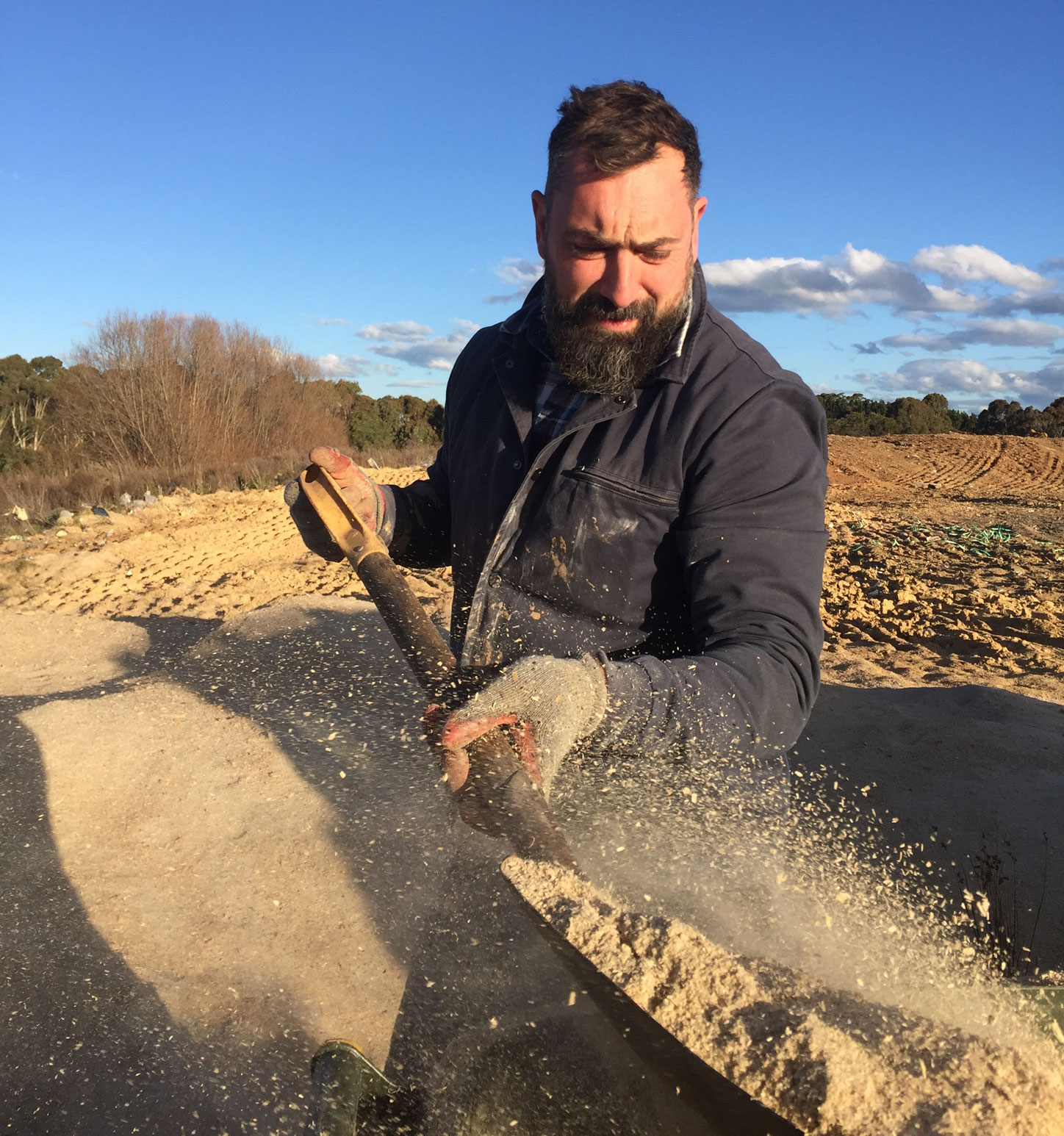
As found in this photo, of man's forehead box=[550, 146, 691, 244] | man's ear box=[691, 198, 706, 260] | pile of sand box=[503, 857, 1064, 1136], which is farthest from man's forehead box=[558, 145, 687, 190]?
pile of sand box=[503, 857, 1064, 1136]

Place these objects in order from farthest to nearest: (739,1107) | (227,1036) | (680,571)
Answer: (680,571) → (227,1036) → (739,1107)

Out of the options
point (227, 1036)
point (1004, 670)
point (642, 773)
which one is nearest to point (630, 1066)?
point (642, 773)

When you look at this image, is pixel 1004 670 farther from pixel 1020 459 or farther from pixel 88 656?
pixel 1020 459

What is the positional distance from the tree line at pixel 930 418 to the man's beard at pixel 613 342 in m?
24.8

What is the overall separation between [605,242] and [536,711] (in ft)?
3.50

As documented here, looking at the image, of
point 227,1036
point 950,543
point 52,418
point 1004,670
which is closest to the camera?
point 227,1036

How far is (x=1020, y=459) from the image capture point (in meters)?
17.8

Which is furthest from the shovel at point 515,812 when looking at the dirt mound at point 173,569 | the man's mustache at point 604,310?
the dirt mound at point 173,569

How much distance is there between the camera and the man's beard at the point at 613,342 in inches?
74.5

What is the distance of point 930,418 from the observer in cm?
2677

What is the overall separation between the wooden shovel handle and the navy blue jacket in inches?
5.2

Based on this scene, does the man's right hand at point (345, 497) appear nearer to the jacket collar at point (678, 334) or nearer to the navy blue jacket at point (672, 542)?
the navy blue jacket at point (672, 542)

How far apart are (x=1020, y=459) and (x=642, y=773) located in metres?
19.1

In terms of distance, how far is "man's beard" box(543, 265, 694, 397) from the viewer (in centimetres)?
189
